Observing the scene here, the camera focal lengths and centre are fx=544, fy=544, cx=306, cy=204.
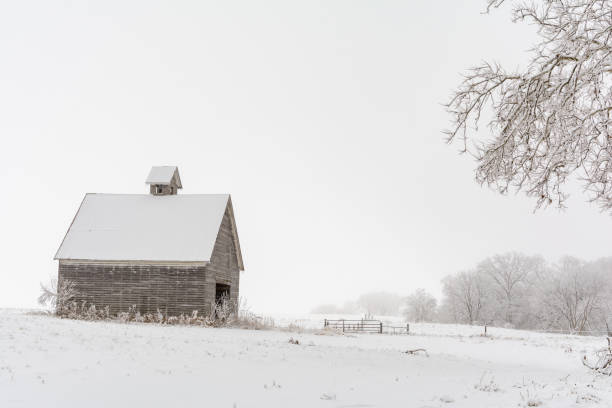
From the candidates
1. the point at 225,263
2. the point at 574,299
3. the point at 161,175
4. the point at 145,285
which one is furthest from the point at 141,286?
the point at 574,299

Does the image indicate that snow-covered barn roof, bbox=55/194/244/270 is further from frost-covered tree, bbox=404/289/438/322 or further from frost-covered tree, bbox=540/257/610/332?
frost-covered tree, bbox=404/289/438/322

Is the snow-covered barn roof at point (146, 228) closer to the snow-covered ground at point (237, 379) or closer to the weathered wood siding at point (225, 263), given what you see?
the weathered wood siding at point (225, 263)

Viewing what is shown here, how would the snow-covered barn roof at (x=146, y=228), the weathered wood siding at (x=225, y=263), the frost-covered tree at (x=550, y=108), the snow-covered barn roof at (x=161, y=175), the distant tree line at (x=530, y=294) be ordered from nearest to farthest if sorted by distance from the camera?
1. the frost-covered tree at (x=550, y=108)
2. the snow-covered barn roof at (x=146, y=228)
3. the weathered wood siding at (x=225, y=263)
4. the snow-covered barn roof at (x=161, y=175)
5. the distant tree line at (x=530, y=294)

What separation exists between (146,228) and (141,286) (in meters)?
4.18

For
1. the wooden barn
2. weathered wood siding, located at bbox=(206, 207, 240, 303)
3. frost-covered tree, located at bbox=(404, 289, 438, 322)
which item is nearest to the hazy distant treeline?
frost-covered tree, located at bbox=(404, 289, 438, 322)

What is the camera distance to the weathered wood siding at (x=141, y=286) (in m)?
31.5

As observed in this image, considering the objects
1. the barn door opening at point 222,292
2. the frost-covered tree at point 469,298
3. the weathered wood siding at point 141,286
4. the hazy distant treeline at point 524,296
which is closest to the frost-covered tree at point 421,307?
the hazy distant treeline at point 524,296

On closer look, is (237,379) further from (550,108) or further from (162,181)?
(162,181)

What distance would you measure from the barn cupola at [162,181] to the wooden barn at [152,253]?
125 centimetres

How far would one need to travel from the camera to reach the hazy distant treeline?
2726 inches

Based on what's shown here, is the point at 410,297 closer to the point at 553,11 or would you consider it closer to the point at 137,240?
the point at 137,240

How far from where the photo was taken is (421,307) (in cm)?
8488

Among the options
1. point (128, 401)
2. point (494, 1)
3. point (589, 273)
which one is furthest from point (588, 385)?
point (589, 273)

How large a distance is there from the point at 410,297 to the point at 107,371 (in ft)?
261
